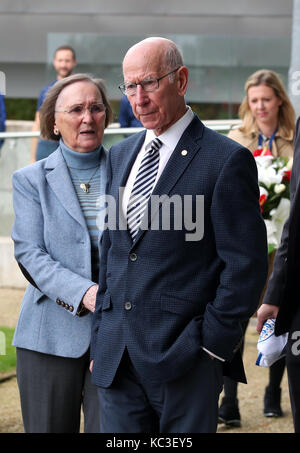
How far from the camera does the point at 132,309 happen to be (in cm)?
337

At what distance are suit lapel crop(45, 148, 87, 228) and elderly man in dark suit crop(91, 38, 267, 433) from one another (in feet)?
2.06

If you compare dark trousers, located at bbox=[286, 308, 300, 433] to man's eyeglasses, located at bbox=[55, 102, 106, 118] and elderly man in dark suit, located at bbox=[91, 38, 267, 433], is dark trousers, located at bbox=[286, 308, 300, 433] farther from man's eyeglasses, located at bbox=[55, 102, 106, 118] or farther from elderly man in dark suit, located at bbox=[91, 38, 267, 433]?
man's eyeglasses, located at bbox=[55, 102, 106, 118]

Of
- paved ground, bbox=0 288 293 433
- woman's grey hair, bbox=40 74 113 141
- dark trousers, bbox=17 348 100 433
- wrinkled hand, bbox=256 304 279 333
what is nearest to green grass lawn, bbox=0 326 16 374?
paved ground, bbox=0 288 293 433

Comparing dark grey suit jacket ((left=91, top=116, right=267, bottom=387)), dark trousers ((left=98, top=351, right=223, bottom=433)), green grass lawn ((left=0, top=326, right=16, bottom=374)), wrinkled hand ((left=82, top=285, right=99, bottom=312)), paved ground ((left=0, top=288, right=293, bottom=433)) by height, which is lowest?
green grass lawn ((left=0, top=326, right=16, bottom=374))

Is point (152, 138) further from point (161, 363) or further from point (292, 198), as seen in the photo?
point (161, 363)

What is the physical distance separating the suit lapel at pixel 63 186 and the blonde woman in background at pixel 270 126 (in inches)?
97.9

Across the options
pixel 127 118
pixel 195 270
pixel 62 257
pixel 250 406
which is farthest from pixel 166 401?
pixel 127 118

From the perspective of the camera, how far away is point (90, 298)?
3.84 meters

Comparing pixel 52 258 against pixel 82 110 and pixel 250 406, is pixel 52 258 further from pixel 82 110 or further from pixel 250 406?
pixel 250 406

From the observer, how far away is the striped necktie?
341 centimetres

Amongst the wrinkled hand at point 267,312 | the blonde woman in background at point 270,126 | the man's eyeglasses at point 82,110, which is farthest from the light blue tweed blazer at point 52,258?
the blonde woman in background at point 270,126

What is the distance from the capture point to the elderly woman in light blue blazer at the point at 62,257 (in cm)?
400

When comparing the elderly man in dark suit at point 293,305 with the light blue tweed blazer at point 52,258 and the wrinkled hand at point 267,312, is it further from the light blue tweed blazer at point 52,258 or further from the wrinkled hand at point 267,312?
the light blue tweed blazer at point 52,258
